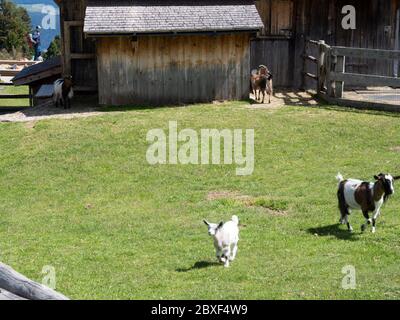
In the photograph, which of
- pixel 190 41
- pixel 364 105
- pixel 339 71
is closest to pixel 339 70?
pixel 339 71

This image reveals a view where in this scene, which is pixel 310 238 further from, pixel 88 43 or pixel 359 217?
pixel 88 43

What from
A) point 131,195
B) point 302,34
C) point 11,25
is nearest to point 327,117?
point 302,34

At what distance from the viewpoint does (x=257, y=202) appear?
1595cm

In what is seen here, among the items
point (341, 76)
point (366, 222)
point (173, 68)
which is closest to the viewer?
point (366, 222)

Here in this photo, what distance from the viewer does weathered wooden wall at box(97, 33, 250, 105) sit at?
25.4 metres

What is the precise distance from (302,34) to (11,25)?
42.7 m

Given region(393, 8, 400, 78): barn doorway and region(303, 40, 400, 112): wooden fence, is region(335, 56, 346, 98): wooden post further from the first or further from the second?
region(393, 8, 400, 78): barn doorway

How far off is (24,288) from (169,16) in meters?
18.9

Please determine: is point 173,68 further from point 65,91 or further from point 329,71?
point 329,71

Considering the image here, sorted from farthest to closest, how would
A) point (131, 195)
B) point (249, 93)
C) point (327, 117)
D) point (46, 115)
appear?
point (249, 93)
point (46, 115)
point (327, 117)
point (131, 195)

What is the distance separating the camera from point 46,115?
25.0 meters

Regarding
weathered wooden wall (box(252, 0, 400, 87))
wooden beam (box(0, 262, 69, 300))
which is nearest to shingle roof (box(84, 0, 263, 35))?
weathered wooden wall (box(252, 0, 400, 87))

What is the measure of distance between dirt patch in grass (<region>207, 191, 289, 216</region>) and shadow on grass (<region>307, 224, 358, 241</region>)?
1356mm

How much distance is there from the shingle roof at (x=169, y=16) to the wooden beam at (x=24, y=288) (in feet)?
55.9
